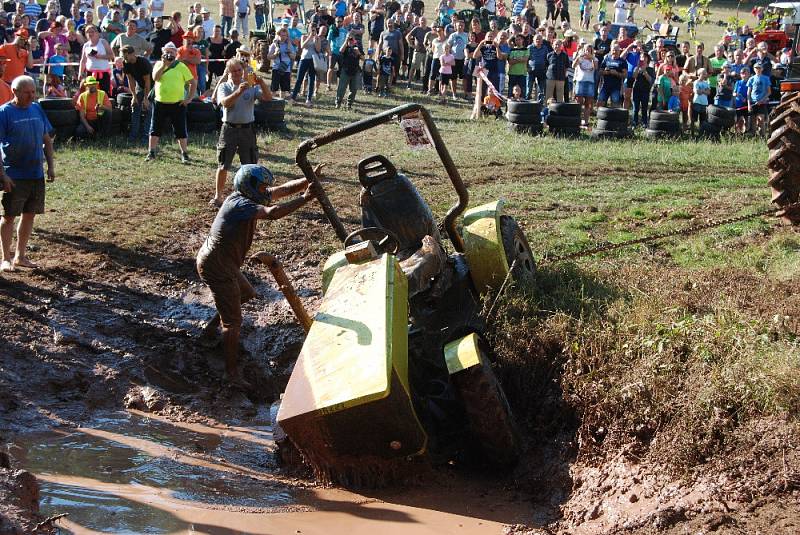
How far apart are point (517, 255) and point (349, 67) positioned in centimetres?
1450

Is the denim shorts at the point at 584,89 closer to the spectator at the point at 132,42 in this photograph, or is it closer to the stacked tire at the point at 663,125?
the stacked tire at the point at 663,125

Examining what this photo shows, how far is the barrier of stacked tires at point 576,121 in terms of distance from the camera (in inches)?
758

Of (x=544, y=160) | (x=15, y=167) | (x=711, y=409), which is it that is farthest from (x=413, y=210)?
(x=544, y=160)

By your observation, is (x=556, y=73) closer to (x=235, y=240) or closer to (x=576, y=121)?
(x=576, y=121)

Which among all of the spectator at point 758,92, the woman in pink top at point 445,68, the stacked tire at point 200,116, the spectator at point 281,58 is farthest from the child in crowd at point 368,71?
the spectator at point 758,92

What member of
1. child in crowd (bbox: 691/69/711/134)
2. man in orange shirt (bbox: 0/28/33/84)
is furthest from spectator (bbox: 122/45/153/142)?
child in crowd (bbox: 691/69/711/134)

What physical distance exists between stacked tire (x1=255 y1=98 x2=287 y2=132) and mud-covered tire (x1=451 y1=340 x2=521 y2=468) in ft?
43.1

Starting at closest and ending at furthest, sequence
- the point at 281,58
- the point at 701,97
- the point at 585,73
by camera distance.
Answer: the point at 585,73, the point at 701,97, the point at 281,58

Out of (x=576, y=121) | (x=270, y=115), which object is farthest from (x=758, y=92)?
(x=270, y=115)

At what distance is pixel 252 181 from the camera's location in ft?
25.9

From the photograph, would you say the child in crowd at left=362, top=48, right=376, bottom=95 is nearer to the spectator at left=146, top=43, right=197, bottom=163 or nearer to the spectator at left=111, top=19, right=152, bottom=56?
the spectator at left=111, top=19, right=152, bottom=56

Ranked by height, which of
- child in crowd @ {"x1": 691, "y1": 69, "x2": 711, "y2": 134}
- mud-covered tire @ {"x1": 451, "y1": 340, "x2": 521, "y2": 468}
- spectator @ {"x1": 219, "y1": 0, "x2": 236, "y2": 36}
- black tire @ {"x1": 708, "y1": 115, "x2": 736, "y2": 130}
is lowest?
mud-covered tire @ {"x1": 451, "y1": 340, "x2": 521, "y2": 468}

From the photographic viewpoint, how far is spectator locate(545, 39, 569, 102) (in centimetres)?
2103

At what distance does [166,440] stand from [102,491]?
1.08m
